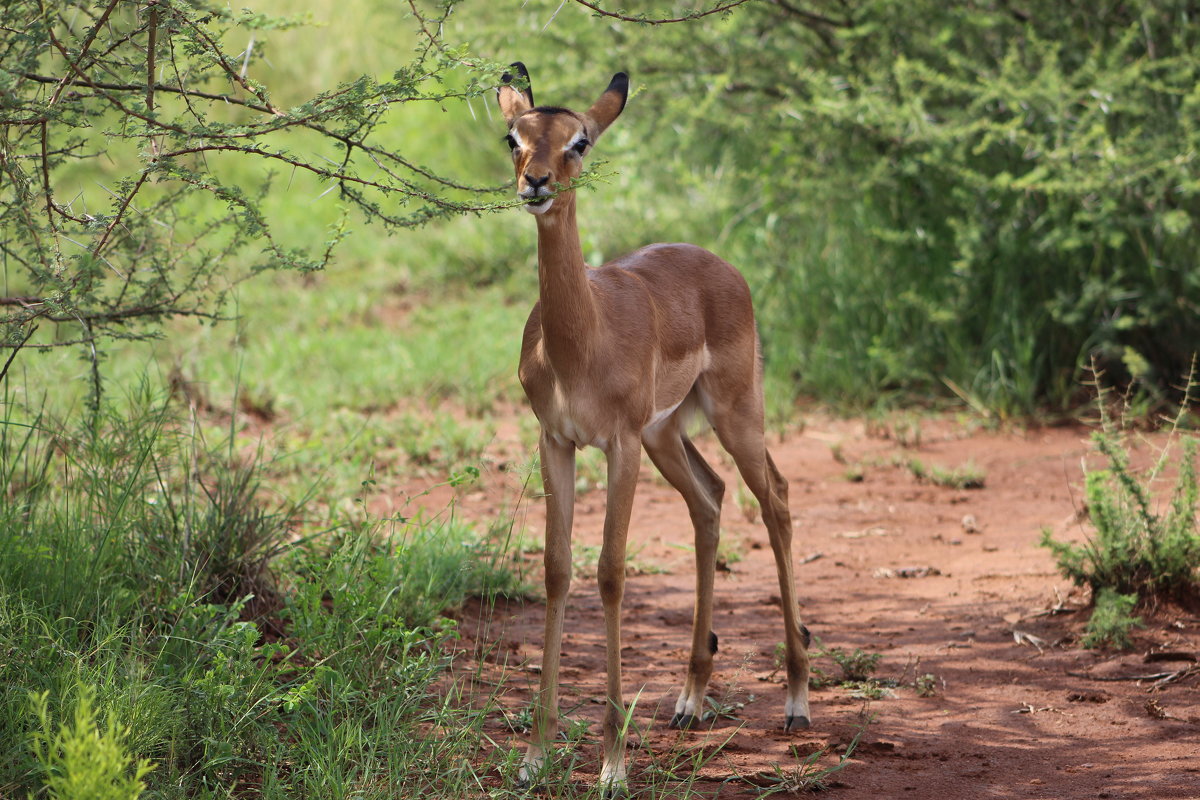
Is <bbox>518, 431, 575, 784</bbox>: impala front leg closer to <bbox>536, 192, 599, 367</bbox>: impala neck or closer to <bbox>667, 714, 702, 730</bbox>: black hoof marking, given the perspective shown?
<bbox>536, 192, 599, 367</bbox>: impala neck

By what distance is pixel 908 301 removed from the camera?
25.7ft

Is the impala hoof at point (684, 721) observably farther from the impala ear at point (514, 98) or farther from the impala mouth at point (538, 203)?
the impala ear at point (514, 98)

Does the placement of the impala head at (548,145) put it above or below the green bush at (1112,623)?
above

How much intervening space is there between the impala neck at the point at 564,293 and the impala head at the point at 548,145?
0.51 ft

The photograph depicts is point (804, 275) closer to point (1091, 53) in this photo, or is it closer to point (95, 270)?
point (1091, 53)

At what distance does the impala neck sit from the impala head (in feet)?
0.51

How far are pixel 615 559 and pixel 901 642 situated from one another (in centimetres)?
170

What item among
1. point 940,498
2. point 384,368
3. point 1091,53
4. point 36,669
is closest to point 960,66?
point 1091,53

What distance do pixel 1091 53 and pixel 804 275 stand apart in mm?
2256

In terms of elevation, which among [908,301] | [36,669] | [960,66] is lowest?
[36,669]

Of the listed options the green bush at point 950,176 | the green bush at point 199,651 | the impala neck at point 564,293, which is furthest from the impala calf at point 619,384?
the green bush at point 950,176

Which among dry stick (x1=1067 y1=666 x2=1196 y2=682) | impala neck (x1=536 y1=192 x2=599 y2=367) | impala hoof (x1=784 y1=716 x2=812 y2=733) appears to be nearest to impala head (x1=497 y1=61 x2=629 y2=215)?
impala neck (x1=536 y1=192 x2=599 y2=367)

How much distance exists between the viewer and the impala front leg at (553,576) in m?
3.62

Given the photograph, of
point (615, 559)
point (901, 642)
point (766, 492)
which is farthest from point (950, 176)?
point (615, 559)
